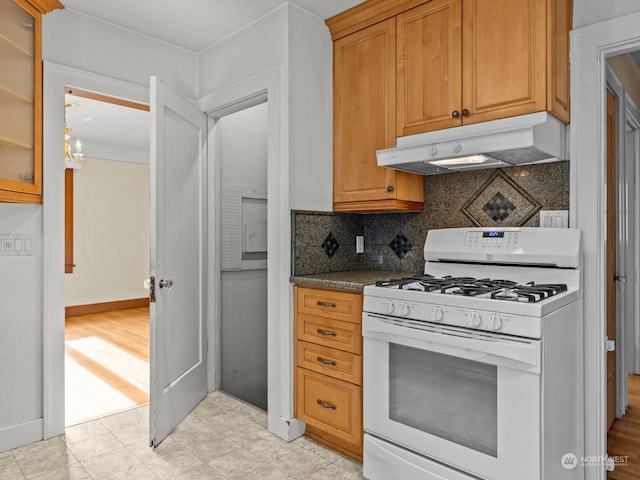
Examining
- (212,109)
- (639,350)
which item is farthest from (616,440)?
(212,109)

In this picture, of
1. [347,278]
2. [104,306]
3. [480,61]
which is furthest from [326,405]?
[104,306]

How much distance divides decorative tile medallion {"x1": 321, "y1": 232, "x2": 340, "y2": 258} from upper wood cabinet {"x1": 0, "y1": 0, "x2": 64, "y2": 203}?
1.59 m

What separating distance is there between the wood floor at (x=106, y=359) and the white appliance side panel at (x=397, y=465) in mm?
1792

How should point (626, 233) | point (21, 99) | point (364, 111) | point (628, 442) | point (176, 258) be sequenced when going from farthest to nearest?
1. point (626, 233)
2. point (176, 258)
3. point (364, 111)
4. point (628, 442)
5. point (21, 99)

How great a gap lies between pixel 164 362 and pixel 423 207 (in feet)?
5.77

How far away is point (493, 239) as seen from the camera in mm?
2184

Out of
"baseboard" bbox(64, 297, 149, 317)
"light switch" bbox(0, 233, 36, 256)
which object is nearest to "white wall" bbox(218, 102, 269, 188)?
"light switch" bbox(0, 233, 36, 256)

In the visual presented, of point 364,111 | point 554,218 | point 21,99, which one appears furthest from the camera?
point 364,111

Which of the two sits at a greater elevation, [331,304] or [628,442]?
[331,304]

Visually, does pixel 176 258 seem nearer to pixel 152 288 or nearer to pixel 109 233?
pixel 152 288

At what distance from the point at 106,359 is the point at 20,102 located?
108 inches

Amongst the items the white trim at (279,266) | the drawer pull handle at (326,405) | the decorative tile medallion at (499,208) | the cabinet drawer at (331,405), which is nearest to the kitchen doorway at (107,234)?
the white trim at (279,266)

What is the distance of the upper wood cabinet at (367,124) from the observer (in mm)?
2463

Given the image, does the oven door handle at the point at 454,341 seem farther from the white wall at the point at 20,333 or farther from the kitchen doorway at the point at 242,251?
the white wall at the point at 20,333
